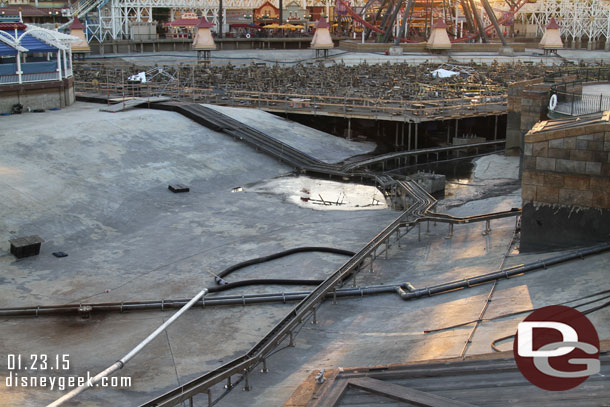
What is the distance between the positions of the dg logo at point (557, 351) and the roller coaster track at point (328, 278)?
4477 mm

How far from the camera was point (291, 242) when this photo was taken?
73.6ft

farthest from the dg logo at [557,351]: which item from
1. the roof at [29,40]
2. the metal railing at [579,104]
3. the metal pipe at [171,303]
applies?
the roof at [29,40]

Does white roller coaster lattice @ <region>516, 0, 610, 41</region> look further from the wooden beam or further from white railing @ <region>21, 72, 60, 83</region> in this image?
the wooden beam

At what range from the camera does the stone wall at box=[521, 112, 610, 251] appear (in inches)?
679

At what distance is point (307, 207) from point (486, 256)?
28.7 feet

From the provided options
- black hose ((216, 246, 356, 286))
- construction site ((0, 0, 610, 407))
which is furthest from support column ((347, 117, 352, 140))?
black hose ((216, 246, 356, 286))

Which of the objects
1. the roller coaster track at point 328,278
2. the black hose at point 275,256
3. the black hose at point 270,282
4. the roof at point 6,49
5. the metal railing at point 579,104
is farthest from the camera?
the roof at point 6,49

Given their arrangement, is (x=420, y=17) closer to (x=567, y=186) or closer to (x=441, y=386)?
(x=567, y=186)

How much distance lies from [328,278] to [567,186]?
580 centimetres

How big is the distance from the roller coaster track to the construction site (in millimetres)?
71

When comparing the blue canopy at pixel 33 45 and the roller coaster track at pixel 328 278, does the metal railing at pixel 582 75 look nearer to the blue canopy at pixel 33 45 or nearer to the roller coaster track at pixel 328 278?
the roller coaster track at pixel 328 278

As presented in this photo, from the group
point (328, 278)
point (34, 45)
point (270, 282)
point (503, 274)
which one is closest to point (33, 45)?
point (34, 45)

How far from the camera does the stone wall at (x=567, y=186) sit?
56.6 feet

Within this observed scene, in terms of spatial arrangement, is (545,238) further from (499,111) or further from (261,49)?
(261,49)
